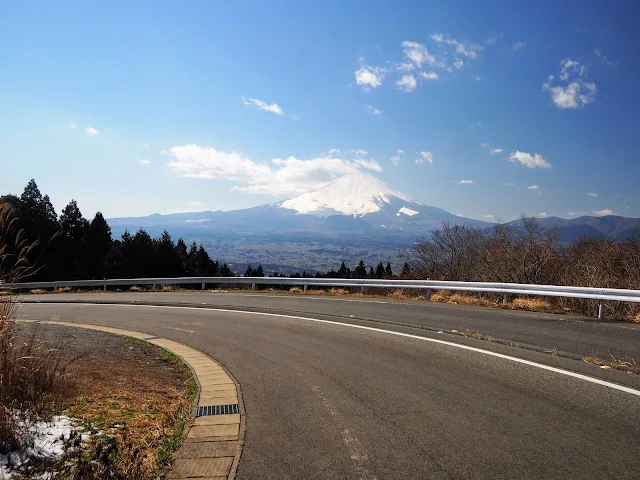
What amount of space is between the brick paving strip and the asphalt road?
125 millimetres

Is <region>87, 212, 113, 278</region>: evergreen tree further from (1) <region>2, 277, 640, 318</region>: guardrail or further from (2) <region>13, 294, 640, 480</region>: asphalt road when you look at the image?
(2) <region>13, 294, 640, 480</region>: asphalt road

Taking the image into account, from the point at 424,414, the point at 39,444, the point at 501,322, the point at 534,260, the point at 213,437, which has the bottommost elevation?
the point at 213,437

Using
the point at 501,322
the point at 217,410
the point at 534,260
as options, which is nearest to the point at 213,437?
the point at 217,410

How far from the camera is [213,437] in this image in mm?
4293

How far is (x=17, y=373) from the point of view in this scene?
13.8 feet

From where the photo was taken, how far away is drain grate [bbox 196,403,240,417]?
496 cm

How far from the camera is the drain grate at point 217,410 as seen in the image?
4.96 m

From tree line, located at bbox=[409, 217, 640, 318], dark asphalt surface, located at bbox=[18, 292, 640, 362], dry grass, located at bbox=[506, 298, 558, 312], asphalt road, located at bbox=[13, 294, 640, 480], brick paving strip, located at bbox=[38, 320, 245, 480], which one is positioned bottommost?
brick paving strip, located at bbox=[38, 320, 245, 480]

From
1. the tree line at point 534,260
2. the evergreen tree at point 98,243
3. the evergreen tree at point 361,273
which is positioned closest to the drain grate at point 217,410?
the tree line at point 534,260

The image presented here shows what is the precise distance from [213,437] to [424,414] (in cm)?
214

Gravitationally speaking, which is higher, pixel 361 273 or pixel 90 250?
pixel 90 250

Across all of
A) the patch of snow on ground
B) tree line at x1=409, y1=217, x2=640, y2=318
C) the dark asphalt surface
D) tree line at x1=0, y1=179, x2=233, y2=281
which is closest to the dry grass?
tree line at x1=409, y1=217, x2=640, y2=318

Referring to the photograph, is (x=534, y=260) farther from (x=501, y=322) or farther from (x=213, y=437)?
(x=213, y=437)

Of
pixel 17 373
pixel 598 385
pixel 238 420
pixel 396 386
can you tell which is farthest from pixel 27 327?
pixel 598 385
